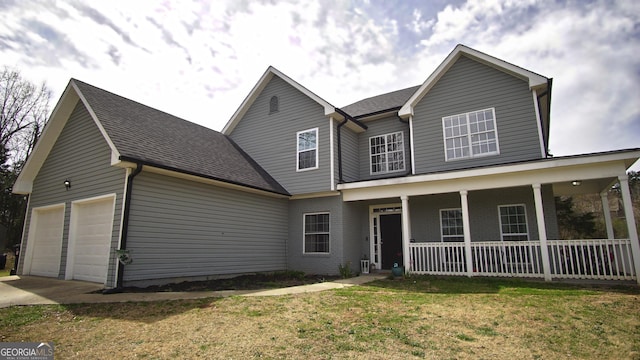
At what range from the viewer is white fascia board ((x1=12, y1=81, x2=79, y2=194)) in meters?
11.3

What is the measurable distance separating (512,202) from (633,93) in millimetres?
5932

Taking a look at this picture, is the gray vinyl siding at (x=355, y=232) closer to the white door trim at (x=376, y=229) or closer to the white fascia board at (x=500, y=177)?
the white door trim at (x=376, y=229)

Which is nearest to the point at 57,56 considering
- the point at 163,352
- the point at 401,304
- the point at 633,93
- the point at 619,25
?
the point at 163,352

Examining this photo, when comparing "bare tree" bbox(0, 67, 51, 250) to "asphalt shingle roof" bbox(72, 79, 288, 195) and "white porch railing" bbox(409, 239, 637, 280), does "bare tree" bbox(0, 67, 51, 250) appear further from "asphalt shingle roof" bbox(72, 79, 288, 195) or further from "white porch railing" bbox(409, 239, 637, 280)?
"white porch railing" bbox(409, 239, 637, 280)

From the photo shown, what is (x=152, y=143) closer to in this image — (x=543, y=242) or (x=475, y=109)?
(x=475, y=109)

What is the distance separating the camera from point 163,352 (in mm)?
4312

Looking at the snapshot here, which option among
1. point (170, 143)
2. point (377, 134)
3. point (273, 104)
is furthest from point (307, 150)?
point (170, 143)

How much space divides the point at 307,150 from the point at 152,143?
18.8ft

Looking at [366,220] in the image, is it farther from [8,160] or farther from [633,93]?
[8,160]

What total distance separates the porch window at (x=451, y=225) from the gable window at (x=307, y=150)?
5170mm

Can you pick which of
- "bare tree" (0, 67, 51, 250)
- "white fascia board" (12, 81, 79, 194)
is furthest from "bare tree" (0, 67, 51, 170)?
"white fascia board" (12, 81, 79, 194)

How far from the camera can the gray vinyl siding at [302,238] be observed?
1244 centimetres

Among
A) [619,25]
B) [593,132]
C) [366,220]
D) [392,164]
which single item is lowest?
[366,220]

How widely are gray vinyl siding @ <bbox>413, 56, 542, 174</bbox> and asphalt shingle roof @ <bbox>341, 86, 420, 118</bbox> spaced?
1.62 meters
